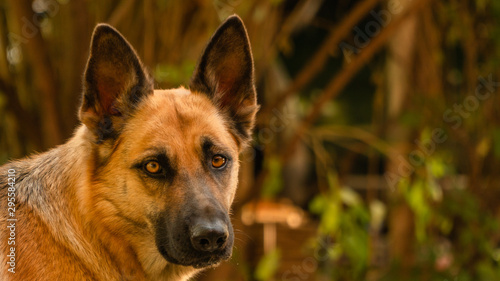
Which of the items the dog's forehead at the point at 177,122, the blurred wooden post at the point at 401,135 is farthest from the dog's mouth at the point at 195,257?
the blurred wooden post at the point at 401,135

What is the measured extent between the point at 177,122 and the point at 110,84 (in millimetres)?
363

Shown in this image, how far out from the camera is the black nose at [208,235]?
2260 millimetres

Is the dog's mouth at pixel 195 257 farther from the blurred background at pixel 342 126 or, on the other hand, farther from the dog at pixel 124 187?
the blurred background at pixel 342 126

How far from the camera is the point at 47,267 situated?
2217 mm

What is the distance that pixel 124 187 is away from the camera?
2.50 metres

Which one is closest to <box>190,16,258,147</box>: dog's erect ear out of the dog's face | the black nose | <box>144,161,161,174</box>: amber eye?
the dog's face

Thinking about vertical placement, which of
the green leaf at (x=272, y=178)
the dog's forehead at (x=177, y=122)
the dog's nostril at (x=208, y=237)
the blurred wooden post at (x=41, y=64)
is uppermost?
the dog's forehead at (x=177, y=122)

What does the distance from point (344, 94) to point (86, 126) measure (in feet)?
20.3

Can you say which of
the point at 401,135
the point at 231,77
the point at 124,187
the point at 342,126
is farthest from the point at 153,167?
the point at 401,135

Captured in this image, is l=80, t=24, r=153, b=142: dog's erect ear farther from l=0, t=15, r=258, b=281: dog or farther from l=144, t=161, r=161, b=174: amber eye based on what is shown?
l=144, t=161, r=161, b=174: amber eye

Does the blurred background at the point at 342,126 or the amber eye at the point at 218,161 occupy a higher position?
the amber eye at the point at 218,161

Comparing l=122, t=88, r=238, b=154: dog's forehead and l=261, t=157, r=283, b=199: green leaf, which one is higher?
l=122, t=88, r=238, b=154: dog's forehead

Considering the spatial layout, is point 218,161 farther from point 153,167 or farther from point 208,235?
point 208,235

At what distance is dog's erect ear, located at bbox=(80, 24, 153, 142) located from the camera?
2393 millimetres
